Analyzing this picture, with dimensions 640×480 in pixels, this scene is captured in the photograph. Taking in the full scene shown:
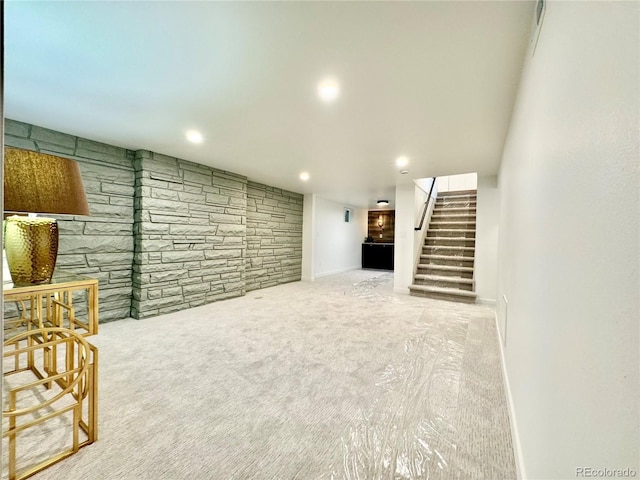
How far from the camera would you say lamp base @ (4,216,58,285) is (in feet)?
4.22

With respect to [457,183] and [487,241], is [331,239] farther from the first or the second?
[487,241]

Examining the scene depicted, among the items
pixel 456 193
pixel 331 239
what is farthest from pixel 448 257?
pixel 331 239

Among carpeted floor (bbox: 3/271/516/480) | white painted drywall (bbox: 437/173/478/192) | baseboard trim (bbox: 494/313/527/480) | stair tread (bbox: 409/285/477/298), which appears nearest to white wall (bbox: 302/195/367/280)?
stair tread (bbox: 409/285/477/298)

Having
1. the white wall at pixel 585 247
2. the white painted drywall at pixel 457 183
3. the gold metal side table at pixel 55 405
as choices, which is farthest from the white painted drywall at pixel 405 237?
the gold metal side table at pixel 55 405

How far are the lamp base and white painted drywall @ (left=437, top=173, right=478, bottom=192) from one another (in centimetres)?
756

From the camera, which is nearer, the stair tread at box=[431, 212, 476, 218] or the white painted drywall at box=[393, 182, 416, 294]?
the white painted drywall at box=[393, 182, 416, 294]

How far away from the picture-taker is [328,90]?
6.22 ft

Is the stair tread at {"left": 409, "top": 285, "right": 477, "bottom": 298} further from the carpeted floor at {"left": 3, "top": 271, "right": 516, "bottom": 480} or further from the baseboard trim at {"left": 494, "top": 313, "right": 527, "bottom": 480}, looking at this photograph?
the baseboard trim at {"left": 494, "top": 313, "right": 527, "bottom": 480}

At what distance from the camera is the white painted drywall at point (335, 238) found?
6785 mm

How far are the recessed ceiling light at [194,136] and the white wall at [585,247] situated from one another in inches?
109

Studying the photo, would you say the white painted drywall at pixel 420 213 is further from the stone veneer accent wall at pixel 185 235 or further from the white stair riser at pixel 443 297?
the stone veneer accent wall at pixel 185 235

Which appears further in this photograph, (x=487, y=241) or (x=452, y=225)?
(x=452, y=225)

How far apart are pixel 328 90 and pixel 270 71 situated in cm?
42

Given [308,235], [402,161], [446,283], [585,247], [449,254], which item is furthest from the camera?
[308,235]
